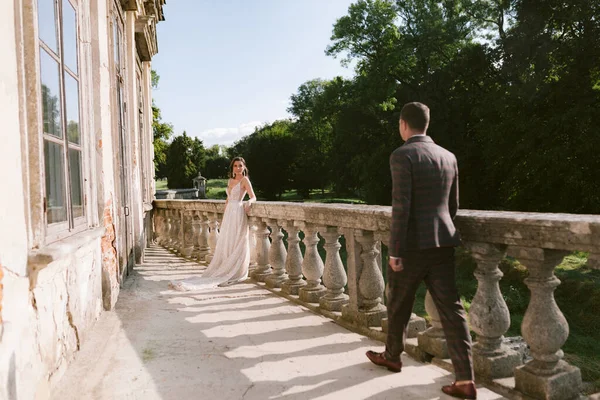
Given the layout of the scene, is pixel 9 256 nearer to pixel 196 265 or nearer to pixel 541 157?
pixel 196 265

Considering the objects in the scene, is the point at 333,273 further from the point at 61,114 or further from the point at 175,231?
the point at 175,231

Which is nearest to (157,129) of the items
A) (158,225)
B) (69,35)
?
(158,225)

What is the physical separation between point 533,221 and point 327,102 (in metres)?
28.8

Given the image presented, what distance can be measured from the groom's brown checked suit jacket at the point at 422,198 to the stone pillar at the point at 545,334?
0.46m

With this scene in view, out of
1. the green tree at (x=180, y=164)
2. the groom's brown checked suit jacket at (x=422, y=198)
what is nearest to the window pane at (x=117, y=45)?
the groom's brown checked suit jacket at (x=422, y=198)

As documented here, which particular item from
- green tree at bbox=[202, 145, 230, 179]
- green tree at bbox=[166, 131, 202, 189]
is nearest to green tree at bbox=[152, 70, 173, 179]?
green tree at bbox=[166, 131, 202, 189]

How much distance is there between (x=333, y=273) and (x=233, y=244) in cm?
266

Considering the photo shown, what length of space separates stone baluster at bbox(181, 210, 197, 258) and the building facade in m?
3.76

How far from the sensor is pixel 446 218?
3.04 metres

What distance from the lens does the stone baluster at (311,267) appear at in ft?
17.1

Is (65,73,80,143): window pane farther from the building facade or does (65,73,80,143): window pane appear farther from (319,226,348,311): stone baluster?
(319,226,348,311): stone baluster

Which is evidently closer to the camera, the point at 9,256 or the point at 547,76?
the point at 9,256

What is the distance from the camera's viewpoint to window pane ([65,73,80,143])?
397 cm

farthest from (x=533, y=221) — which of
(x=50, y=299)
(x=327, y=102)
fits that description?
(x=327, y=102)
